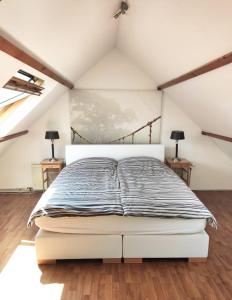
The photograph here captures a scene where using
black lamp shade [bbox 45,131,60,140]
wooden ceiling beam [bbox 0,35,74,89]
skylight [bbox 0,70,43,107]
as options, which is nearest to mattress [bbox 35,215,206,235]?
skylight [bbox 0,70,43,107]

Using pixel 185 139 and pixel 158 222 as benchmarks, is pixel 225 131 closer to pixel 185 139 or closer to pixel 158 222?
pixel 185 139

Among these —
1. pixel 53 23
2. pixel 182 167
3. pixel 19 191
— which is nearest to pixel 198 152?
pixel 182 167

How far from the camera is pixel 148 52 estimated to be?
3.04 meters

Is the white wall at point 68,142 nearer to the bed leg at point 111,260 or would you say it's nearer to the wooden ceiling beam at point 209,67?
the wooden ceiling beam at point 209,67

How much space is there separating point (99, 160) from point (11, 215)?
5.06 ft

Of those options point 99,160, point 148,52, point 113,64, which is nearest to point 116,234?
point 99,160

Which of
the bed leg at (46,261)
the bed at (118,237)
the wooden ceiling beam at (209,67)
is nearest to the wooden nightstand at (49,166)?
the bed at (118,237)

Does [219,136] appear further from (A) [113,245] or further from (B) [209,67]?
(A) [113,245]

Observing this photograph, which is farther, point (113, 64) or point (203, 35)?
point (113, 64)

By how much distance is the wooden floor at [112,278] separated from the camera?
203 cm

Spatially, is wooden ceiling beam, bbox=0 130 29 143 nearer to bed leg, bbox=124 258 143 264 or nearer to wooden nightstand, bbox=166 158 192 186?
bed leg, bbox=124 258 143 264

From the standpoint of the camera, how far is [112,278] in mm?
2221

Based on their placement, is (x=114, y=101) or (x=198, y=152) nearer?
(x=114, y=101)

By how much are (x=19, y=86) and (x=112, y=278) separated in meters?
2.08
